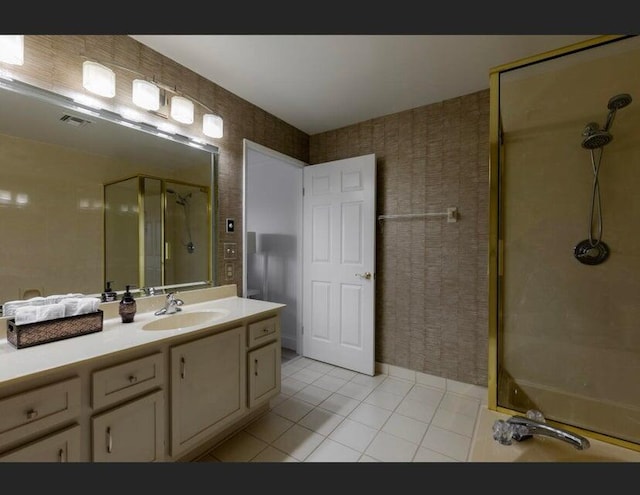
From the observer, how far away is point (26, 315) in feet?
3.71

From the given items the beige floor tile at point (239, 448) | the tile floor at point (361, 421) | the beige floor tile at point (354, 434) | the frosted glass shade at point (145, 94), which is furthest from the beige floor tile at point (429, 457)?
the frosted glass shade at point (145, 94)

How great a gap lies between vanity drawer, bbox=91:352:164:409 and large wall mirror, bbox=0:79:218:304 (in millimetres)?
593

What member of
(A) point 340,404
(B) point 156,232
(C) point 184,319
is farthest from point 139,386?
(A) point 340,404

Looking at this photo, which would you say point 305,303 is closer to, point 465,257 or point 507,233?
point 465,257

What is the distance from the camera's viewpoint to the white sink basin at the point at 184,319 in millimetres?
1562

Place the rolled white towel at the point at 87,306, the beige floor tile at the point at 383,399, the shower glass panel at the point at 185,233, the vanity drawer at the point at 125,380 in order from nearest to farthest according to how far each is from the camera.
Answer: the vanity drawer at the point at 125,380
the rolled white towel at the point at 87,306
the shower glass panel at the point at 185,233
the beige floor tile at the point at 383,399

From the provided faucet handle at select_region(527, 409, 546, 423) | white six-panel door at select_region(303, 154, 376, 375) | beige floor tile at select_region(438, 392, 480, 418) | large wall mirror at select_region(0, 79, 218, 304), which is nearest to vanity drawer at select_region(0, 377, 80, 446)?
large wall mirror at select_region(0, 79, 218, 304)

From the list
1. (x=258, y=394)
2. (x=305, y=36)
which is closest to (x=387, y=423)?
(x=258, y=394)

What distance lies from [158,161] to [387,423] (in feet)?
7.56

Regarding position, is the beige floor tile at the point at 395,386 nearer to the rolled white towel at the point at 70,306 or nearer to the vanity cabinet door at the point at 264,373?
the vanity cabinet door at the point at 264,373

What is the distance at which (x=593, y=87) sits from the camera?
1424 millimetres

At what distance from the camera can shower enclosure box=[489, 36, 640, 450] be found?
1.41 meters

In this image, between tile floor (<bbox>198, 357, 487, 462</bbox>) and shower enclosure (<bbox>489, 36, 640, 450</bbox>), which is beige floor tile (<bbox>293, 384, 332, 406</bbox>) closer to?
tile floor (<bbox>198, 357, 487, 462</bbox>)

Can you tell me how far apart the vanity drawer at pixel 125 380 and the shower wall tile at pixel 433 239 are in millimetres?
1929
